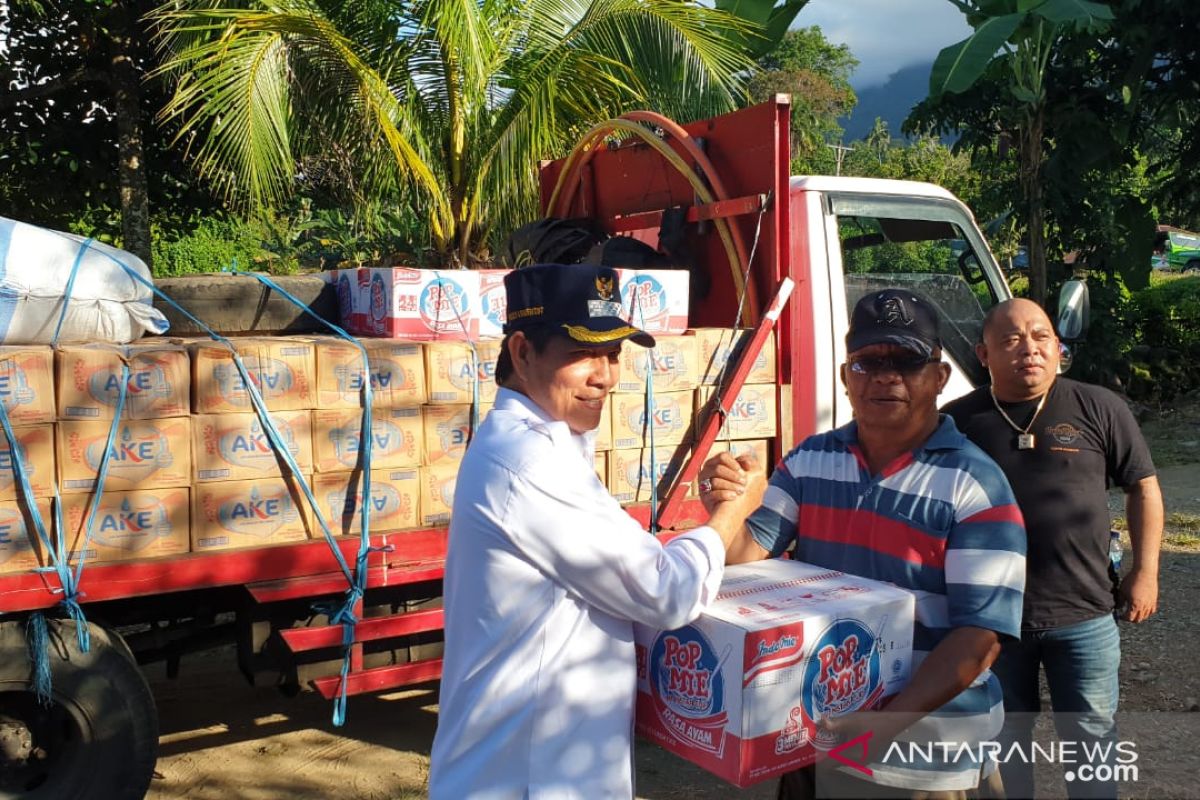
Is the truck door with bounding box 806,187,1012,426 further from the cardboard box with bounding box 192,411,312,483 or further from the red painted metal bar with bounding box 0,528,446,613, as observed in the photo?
the cardboard box with bounding box 192,411,312,483

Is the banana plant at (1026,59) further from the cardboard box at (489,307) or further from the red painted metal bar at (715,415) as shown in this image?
the cardboard box at (489,307)

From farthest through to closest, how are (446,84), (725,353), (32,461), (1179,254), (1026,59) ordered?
(1179,254) < (1026,59) < (446,84) < (725,353) < (32,461)

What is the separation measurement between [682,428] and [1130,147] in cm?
1084

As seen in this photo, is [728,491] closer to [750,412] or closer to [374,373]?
[374,373]

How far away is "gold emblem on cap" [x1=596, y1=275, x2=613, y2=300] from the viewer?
1764 mm

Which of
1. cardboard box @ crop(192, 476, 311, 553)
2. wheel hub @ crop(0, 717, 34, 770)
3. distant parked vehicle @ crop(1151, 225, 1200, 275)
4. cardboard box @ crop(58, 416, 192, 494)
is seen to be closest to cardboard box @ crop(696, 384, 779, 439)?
cardboard box @ crop(192, 476, 311, 553)

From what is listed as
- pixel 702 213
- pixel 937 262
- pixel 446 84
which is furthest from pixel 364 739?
pixel 446 84

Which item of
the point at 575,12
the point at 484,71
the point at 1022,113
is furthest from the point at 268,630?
the point at 1022,113

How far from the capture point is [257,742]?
4.23 m

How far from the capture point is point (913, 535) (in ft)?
6.30

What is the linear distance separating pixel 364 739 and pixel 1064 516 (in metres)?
2.92

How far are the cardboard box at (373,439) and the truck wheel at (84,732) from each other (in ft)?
2.79

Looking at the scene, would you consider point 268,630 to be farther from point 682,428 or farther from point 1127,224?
point 1127,224

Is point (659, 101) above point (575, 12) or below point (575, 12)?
below
